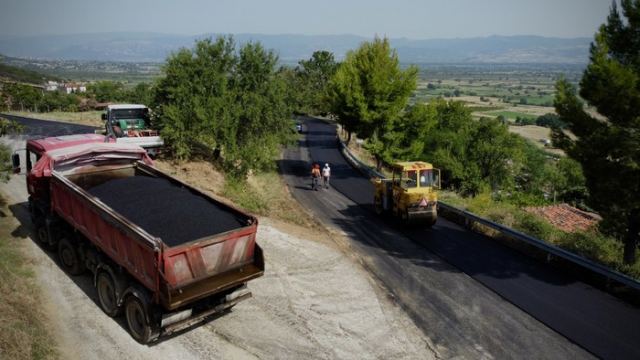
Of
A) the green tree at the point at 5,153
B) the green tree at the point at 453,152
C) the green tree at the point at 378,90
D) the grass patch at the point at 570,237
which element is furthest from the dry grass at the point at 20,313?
the green tree at the point at 453,152

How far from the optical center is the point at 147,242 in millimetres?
8586

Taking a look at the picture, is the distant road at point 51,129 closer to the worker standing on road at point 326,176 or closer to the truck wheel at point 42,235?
the worker standing on road at point 326,176

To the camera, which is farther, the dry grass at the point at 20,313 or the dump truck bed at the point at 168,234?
the dump truck bed at the point at 168,234

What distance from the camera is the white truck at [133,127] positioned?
24531mm

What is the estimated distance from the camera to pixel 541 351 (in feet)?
33.1

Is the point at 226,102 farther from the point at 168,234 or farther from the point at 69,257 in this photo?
the point at 168,234

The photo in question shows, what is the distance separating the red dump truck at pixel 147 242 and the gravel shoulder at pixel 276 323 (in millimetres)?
487

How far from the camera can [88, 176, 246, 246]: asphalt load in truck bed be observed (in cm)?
998

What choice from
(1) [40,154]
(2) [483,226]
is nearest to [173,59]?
(1) [40,154]

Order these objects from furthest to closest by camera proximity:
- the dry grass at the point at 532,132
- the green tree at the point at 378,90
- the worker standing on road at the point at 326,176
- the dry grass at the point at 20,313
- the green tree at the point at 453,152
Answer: the dry grass at the point at 532,132 → the green tree at the point at 453,152 → the green tree at the point at 378,90 → the worker standing on road at the point at 326,176 → the dry grass at the point at 20,313

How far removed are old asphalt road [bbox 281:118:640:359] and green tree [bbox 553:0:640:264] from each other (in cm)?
265

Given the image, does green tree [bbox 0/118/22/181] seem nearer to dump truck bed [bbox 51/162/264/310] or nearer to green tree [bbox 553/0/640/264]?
dump truck bed [bbox 51/162/264/310]

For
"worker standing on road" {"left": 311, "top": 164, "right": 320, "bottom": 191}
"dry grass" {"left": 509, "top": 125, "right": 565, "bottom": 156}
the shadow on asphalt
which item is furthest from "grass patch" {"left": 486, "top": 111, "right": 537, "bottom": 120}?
the shadow on asphalt

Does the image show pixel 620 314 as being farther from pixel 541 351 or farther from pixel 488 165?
pixel 488 165
